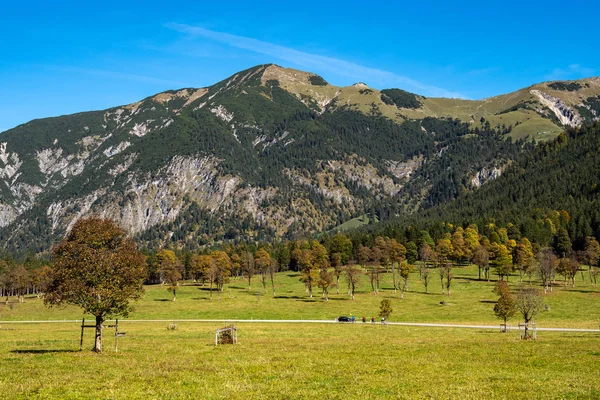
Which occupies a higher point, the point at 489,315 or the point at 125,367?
the point at 125,367

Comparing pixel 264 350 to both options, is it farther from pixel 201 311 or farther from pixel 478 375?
pixel 201 311

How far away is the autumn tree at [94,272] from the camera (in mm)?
37219

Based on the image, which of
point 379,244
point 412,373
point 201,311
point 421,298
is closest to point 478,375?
point 412,373

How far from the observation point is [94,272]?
37.6 meters

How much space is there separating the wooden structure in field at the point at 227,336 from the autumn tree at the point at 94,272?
37.0ft

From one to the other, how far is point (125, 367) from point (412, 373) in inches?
698

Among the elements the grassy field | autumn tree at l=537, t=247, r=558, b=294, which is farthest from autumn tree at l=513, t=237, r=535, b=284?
the grassy field

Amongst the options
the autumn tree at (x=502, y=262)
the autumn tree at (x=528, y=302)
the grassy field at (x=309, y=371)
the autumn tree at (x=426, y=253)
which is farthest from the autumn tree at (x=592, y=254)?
the grassy field at (x=309, y=371)

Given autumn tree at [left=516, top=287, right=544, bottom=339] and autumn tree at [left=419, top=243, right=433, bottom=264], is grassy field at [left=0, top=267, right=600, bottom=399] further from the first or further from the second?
autumn tree at [left=419, top=243, right=433, bottom=264]

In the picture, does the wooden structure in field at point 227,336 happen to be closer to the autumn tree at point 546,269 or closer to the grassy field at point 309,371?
the grassy field at point 309,371

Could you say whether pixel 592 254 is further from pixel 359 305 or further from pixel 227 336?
pixel 227 336

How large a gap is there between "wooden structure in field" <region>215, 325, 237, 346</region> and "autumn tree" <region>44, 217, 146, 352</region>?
1128 centimetres

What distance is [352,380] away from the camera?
2617 cm

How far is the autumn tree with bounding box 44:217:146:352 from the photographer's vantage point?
37.2 metres
